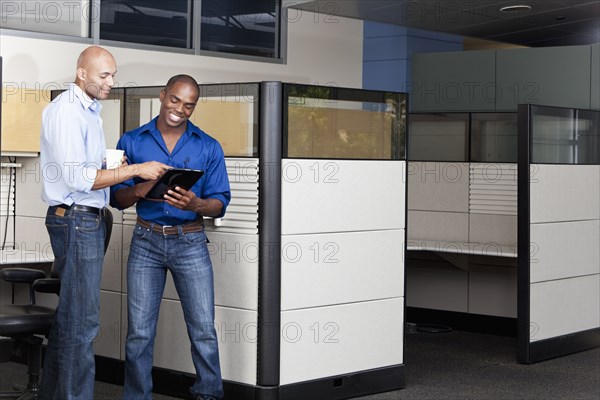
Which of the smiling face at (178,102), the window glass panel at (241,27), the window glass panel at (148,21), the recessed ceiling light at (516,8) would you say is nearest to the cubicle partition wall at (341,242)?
the smiling face at (178,102)

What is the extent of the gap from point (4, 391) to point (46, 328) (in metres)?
0.93

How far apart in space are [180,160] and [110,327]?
1.33 m

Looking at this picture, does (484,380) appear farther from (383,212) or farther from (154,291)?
Answer: (154,291)

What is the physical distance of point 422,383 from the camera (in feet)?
16.5

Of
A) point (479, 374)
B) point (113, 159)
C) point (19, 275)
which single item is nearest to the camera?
point (113, 159)

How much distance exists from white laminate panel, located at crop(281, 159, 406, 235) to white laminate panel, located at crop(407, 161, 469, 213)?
1715 millimetres

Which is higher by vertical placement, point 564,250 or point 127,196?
point 127,196

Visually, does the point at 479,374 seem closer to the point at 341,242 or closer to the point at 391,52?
the point at 341,242

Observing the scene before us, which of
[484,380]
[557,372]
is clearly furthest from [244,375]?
[557,372]

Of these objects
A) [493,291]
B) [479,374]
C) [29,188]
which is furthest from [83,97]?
[493,291]

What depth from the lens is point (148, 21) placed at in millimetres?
6816

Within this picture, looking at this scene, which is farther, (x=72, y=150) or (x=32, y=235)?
(x=32, y=235)

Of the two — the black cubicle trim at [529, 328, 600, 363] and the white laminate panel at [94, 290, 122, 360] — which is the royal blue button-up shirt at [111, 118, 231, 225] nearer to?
the white laminate panel at [94, 290, 122, 360]

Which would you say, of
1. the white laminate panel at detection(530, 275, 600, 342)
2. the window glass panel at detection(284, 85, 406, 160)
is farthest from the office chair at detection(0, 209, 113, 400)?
the white laminate panel at detection(530, 275, 600, 342)
